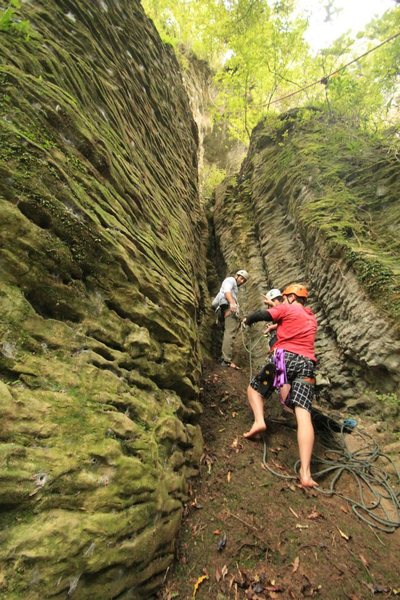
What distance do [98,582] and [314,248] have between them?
6649 millimetres

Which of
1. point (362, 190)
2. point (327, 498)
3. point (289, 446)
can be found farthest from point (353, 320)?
point (362, 190)

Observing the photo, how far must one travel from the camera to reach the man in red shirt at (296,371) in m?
3.55

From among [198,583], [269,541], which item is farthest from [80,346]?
[269,541]

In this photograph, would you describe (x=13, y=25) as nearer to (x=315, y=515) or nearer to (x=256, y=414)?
(x=256, y=414)

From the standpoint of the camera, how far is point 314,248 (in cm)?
666

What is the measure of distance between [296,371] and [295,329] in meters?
0.67

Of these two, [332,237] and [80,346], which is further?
[332,237]

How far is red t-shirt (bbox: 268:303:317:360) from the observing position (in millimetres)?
4191

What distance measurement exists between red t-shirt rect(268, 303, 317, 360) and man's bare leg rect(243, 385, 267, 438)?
799mm

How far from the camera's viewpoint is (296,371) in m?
3.98

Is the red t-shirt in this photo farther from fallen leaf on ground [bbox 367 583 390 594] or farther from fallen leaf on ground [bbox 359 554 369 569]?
fallen leaf on ground [bbox 367 583 390 594]

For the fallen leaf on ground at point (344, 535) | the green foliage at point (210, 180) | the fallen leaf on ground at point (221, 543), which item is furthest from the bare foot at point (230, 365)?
the green foliage at point (210, 180)

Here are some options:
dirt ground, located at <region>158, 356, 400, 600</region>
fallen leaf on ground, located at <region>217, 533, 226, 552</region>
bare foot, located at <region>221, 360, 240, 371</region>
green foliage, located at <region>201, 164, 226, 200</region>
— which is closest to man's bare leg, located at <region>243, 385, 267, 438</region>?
dirt ground, located at <region>158, 356, 400, 600</region>

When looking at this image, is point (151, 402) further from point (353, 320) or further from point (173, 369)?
point (353, 320)
